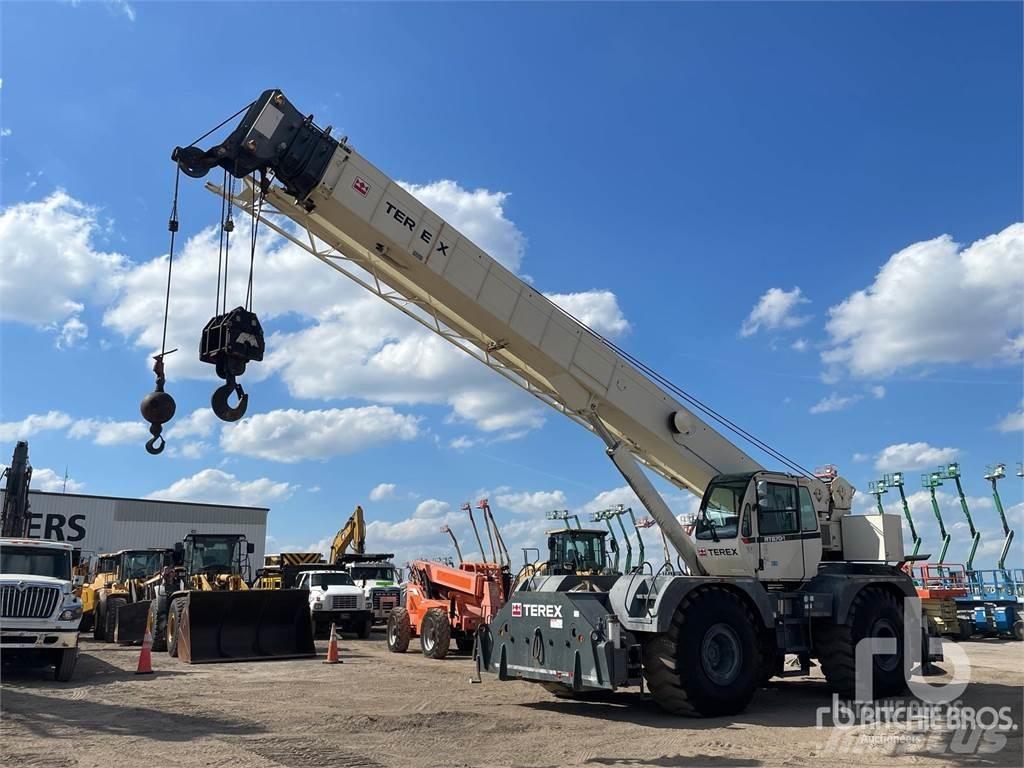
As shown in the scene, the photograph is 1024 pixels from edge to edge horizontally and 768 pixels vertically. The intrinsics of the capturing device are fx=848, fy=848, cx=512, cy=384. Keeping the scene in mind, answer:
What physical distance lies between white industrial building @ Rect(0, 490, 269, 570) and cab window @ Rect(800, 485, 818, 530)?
3641 centimetres

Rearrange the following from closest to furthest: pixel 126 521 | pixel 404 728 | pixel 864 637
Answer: pixel 404 728 < pixel 864 637 < pixel 126 521

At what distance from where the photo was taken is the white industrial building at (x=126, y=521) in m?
44.3

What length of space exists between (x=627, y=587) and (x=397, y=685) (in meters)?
4.63

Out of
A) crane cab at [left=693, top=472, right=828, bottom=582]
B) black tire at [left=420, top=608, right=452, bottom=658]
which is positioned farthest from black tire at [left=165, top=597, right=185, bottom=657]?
crane cab at [left=693, top=472, right=828, bottom=582]

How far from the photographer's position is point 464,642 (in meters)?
18.8

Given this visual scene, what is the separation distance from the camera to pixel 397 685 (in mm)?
12945

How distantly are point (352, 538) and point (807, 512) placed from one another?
25.0 metres

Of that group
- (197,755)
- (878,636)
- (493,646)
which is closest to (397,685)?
(493,646)

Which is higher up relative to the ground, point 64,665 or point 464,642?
point 64,665

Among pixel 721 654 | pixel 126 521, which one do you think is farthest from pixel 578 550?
pixel 126 521

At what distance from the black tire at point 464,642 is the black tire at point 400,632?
3.79 ft

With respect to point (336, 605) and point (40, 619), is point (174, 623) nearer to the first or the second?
point (40, 619)

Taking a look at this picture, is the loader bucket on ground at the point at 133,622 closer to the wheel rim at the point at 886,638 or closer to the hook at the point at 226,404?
the hook at the point at 226,404

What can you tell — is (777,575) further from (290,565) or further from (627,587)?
(290,565)
